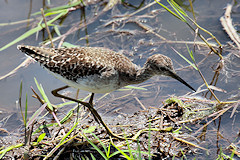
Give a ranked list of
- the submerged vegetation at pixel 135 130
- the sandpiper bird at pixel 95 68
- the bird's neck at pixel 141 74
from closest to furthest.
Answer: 1. the submerged vegetation at pixel 135 130
2. the sandpiper bird at pixel 95 68
3. the bird's neck at pixel 141 74

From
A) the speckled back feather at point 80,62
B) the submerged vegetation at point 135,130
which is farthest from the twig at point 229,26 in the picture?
the speckled back feather at point 80,62

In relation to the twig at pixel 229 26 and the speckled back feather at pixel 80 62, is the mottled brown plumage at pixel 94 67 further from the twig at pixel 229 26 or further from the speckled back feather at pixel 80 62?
the twig at pixel 229 26

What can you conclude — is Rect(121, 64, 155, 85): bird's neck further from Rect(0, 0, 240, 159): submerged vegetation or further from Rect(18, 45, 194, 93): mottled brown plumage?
Rect(0, 0, 240, 159): submerged vegetation

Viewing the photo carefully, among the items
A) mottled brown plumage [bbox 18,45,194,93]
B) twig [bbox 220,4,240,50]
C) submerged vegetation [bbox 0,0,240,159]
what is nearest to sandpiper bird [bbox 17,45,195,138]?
mottled brown plumage [bbox 18,45,194,93]

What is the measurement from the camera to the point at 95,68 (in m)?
5.41

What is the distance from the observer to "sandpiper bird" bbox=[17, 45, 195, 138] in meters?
5.43

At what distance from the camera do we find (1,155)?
16.6ft

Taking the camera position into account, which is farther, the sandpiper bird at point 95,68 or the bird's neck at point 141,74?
the bird's neck at point 141,74

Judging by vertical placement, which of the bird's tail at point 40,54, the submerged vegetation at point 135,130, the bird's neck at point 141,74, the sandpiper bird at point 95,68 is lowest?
the submerged vegetation at point 135,130

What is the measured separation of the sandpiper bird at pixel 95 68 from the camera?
5.43 m

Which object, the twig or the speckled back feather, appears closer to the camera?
the speckled back feather

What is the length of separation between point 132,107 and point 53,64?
1.91 m

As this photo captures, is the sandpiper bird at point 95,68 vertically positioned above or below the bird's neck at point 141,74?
above

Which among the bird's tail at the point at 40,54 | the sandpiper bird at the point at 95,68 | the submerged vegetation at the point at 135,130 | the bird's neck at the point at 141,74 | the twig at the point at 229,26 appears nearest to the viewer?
the submerged vegetation at the point at 135,130
